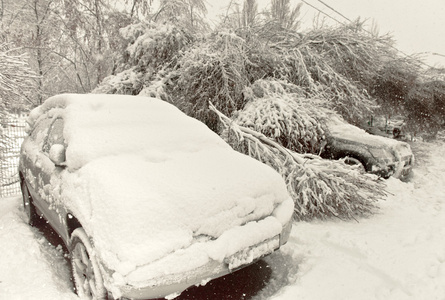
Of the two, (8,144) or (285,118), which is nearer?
(8,144)

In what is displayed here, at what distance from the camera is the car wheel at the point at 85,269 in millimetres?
2570

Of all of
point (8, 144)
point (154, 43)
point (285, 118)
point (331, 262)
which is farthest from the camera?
point (154, 43)

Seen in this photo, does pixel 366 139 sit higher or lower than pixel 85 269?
higher

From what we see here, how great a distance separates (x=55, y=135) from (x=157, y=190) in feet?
6.01

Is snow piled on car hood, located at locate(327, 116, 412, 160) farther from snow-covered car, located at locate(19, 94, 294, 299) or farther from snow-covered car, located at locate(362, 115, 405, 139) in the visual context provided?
snow-covered car, located at locate(362, 115, 405, 139)

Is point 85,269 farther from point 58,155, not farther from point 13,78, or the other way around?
point 13,78

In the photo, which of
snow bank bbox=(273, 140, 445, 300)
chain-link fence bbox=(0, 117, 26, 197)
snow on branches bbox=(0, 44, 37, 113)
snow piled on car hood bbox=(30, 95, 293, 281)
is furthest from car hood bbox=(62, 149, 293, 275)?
chain-link fence bbox=(0, 117, 26, 197)

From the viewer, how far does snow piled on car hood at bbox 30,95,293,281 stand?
7.93ft

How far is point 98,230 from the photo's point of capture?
249cm

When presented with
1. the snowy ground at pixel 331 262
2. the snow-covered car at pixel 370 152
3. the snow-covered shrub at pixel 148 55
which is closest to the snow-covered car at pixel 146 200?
the snowy ground at pixel 331 262

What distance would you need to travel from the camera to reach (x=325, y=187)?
471cm

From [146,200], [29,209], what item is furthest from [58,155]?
[29,209]

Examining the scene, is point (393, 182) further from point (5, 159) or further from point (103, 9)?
point (103, 9)

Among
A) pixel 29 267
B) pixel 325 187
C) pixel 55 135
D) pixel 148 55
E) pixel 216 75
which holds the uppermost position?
pixel 148 55
